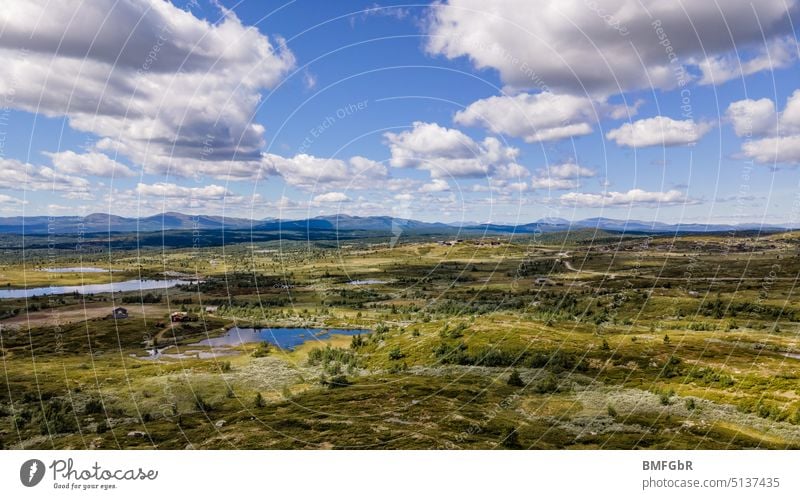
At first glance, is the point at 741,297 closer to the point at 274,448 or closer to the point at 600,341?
the point at 600,341

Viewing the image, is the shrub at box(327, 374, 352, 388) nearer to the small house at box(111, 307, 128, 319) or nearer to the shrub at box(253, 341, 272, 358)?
the shrub at box(253, 341, 272, 358)

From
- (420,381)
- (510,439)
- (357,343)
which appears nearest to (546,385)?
(420,381)

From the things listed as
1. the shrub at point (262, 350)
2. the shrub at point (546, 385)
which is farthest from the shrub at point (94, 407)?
the shrub at point (546, 385)

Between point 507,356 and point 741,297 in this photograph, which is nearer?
point 507,356

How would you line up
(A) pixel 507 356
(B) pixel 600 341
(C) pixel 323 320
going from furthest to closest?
(C) pixel 323 320, (B) pixel 600 341, (A) pixel 507 356
